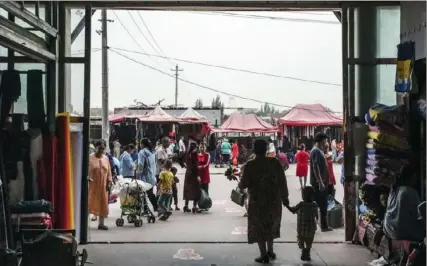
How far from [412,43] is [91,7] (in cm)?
474

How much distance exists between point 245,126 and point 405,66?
2278 centimetres

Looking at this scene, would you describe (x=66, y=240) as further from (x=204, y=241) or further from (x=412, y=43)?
(x=412, y=43)

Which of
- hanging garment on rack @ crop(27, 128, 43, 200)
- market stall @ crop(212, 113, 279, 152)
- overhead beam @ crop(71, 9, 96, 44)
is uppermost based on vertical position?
overhead beam @ crop(71, 9, 96, 44)

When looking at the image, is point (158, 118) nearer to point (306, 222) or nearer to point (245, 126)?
point (245, 126)

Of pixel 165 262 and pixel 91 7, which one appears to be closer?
pixel 165 262

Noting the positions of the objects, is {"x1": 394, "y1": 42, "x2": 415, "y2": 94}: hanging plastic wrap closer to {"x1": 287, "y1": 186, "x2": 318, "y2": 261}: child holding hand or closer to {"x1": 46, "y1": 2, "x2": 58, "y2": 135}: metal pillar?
{"x1": 287, "y1": 186, "x2": 318, "y2": 261}: child holding hand

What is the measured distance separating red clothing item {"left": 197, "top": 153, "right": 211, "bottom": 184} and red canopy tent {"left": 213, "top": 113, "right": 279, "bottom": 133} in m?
16.6

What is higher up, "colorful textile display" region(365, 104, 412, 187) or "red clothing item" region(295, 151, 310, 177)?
"colorful textile display" region(365, 104, 412, 187)

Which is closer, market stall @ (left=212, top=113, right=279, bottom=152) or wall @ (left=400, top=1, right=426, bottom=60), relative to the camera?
wall @ (left=400, top=1, right=426, bottom=60)

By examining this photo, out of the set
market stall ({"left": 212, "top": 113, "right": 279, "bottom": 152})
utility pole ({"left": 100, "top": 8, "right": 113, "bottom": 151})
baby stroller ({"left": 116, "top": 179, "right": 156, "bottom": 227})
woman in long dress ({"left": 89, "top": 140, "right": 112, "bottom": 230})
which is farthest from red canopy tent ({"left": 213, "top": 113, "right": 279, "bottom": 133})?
woman in long dress ({"left": 89, "top": 140, "right": 112, "bottom": 230})

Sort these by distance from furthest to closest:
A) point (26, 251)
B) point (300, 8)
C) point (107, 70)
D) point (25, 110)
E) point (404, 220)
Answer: point (107, 70)
point (300, 8)
point (25, 110)
point (404, 220)
point (26, 251)

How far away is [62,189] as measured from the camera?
8.16m

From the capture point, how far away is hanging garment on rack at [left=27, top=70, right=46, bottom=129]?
7.90 metres

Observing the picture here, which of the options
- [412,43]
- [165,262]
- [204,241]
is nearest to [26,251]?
[165,262]
